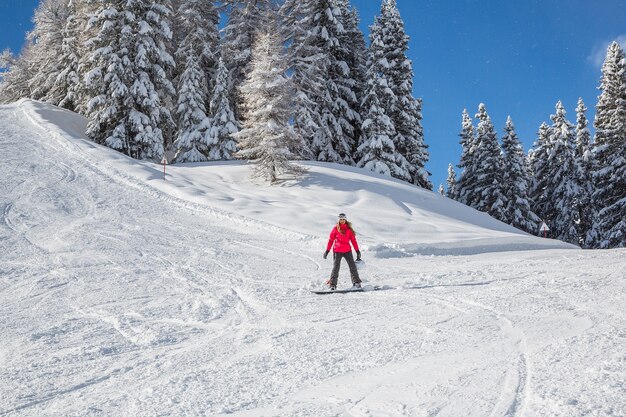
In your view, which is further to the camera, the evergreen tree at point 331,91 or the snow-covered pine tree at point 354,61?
the snow-covered pine tree at point 354,61

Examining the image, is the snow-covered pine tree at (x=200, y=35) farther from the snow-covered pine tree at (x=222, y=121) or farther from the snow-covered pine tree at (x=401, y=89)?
the snow-covered pine tree at (x=401, y=89)

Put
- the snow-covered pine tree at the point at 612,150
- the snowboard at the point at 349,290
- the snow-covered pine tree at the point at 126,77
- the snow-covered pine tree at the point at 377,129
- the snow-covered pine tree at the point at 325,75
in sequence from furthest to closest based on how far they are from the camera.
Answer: the snow-covered pine tree at the point at 325,75, the snow-covered pine tree at the point at 377,129, the snow-covered pine tree at the point at 612,150, the snow-covered pine tree at the point at 126,77, the snowboard at the point at 349,290

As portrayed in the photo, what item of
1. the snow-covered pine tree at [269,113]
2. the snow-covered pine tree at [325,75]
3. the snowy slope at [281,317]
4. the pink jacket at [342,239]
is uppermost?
the snow-covered pine tree at [325,75]

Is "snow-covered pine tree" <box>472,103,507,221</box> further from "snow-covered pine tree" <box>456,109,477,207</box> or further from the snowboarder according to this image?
the snowboarder

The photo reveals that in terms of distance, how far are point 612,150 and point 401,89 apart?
13.7 m

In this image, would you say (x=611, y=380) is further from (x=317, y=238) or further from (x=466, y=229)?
(x=466, y=229)

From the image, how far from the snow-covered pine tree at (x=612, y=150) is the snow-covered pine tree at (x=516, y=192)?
6.18m

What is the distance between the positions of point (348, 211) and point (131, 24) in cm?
1968

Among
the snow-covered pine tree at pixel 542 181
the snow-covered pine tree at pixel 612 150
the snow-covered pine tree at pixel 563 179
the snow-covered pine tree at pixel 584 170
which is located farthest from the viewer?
the snow-covered pine tree at pixel 542 181

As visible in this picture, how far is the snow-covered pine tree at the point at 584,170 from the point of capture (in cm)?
3481

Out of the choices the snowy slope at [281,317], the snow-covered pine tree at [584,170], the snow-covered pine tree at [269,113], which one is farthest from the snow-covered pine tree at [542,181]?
the snow-covered pine tree at [269,113]

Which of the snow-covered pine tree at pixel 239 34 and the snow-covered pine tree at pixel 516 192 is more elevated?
the snow-covered pine tree at pixel 239 34

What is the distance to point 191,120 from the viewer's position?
3086cm

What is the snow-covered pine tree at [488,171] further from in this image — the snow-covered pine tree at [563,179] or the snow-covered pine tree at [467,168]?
the snow-covered pine tree at [563,179]
